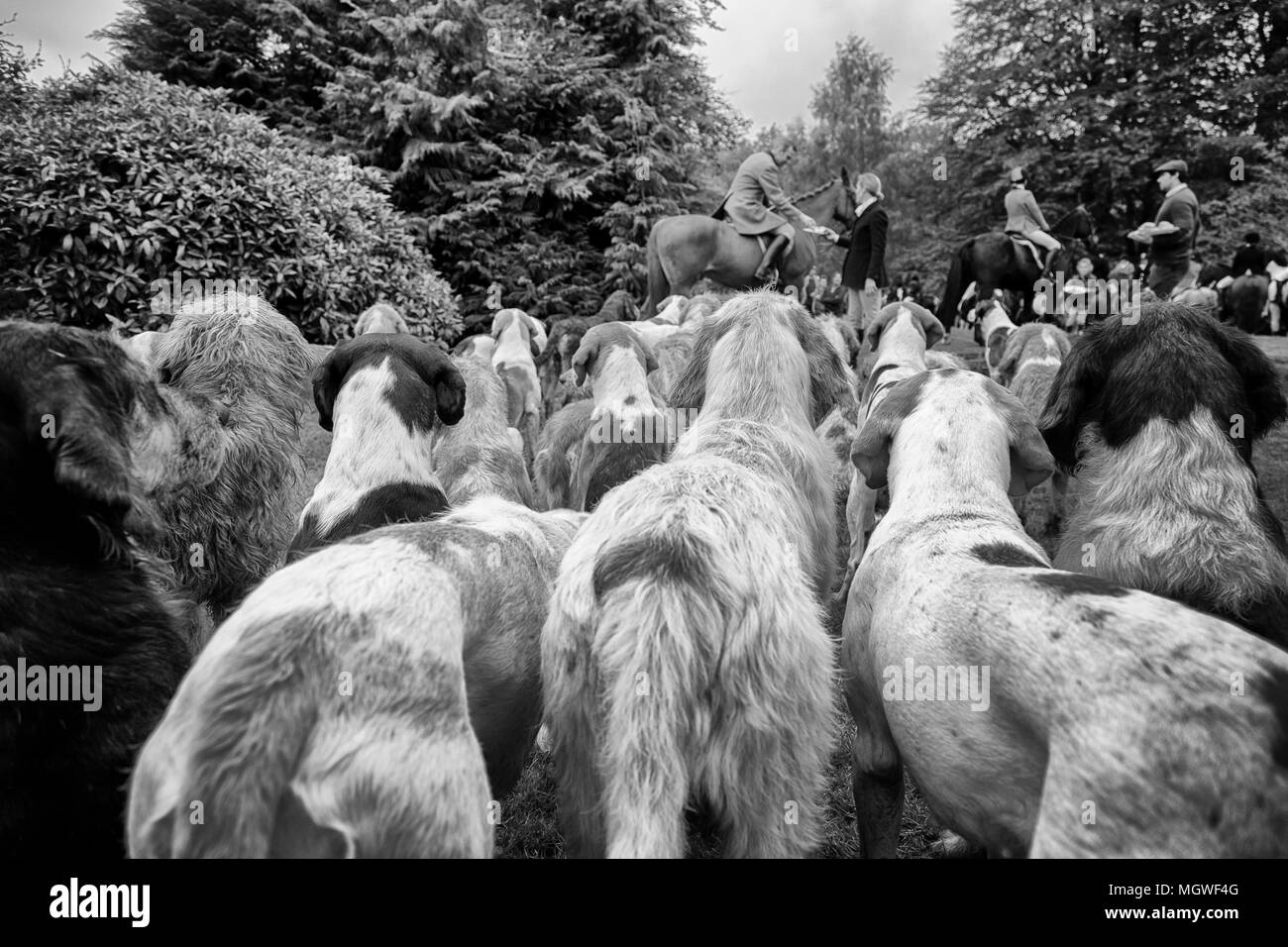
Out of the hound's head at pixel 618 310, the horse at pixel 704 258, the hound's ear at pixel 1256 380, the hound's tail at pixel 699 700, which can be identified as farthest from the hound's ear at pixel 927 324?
the horse at pixel 704 258

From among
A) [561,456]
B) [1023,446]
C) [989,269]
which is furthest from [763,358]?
[989,269]

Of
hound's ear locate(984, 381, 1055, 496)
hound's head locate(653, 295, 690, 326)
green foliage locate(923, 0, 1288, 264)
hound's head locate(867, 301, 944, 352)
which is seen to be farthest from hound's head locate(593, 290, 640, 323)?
green foliage locate(923, 0, 1288, 264)

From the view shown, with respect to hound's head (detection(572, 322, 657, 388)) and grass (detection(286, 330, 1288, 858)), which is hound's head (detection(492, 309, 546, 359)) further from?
grass (detection(286, 330, 1288, 858))

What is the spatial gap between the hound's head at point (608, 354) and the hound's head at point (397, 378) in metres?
2.12

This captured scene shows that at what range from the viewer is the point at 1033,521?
7.19 m

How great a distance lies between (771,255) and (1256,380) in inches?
457

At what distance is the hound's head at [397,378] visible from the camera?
12.2 feet

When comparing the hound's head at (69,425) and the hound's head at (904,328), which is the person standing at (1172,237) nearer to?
the hound's head at (904,328)

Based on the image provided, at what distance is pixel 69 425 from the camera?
2234mm

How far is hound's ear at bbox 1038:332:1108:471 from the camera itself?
3549 millimetres

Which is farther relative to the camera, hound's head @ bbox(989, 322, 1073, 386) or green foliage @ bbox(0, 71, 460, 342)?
green foliage @ bbox(0, 71, 460, 342)

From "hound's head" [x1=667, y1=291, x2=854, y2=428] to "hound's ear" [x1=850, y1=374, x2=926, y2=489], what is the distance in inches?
12.4
